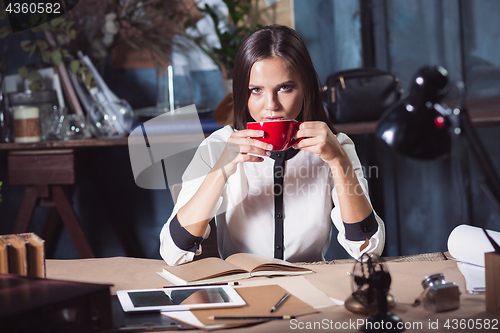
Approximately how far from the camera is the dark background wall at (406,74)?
2475mm

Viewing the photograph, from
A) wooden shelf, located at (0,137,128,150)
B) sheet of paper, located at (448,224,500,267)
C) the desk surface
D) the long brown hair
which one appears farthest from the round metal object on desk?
wooden shelf, located at (0,137,128,150)

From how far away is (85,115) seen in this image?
2.51 metres

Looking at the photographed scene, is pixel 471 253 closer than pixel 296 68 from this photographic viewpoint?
Yes

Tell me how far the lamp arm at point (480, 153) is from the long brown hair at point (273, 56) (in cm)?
82

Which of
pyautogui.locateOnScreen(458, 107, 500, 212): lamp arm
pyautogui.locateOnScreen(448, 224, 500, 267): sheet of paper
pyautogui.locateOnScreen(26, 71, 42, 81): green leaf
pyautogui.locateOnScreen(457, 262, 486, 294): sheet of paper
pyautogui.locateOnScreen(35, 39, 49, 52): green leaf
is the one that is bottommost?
pyautogui.locateOnScreen(457, 262, 486, 294): sheet of paper

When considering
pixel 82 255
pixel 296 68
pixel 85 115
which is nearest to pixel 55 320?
pixel 296 68

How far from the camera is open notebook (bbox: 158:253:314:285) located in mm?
1096

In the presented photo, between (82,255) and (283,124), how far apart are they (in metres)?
1.56

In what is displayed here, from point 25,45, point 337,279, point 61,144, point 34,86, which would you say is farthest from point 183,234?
point 25,45

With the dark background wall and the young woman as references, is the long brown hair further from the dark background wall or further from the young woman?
the dark background wall

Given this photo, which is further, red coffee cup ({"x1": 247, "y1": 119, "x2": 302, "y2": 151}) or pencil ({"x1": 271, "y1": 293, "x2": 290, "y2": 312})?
red coffee cup ({"x1": 247, "y1": 119, "x2": 302, "y2": 151})

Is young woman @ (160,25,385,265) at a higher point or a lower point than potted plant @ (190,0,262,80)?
lower

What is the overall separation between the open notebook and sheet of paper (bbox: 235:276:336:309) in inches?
1.3

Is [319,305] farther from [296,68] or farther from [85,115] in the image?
[85,115]
